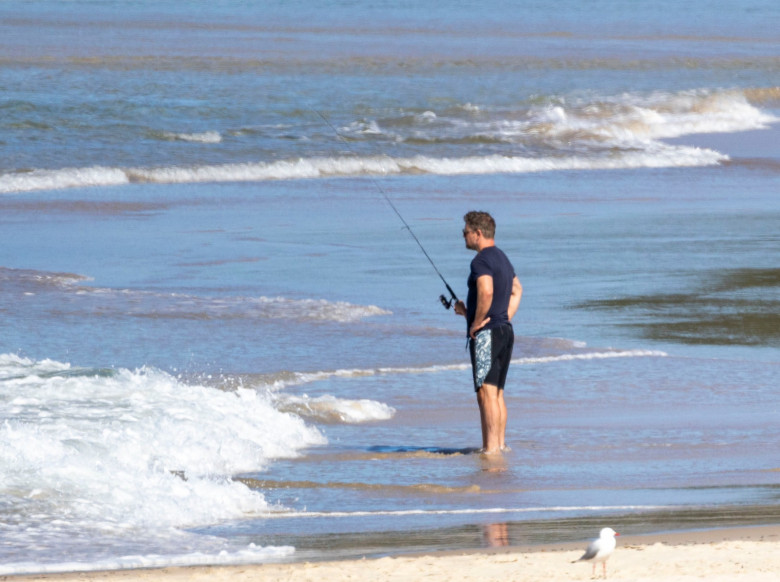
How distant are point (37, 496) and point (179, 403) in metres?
1.77

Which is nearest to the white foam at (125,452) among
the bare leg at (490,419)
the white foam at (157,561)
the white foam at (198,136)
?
the white foam at (157,561)

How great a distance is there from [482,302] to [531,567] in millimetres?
2585

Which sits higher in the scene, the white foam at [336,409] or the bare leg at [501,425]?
the white foam at [336,409]

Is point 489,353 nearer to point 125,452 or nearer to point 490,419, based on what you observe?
point 490,419

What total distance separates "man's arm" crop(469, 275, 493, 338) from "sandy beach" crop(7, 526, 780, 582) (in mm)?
2235

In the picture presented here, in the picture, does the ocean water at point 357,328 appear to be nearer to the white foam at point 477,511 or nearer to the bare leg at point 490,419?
the white foam at point 477,511

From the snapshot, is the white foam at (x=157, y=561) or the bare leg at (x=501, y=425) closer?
the white foam at (x=157, y=561)

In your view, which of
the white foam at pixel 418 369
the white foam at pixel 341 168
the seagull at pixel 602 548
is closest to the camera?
the seagull at pixel 602 548

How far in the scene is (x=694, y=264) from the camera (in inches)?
510

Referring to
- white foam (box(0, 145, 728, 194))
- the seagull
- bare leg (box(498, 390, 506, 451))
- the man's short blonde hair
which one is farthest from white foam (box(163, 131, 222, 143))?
the seagull

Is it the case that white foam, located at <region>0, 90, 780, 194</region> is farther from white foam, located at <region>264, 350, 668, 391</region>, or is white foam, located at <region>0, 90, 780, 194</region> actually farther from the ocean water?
white foam, located at <region>264, 350, 668, 391</region>

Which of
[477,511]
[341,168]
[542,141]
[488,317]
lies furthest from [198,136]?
[477,511]

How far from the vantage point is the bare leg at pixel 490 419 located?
723 cm

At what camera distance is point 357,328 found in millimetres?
10469
